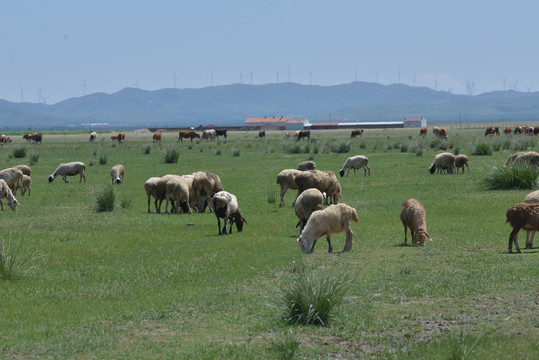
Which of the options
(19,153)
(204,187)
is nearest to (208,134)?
(19,153)

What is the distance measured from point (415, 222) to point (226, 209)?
195 inches

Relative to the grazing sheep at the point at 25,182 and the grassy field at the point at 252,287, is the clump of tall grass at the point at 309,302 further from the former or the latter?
the grazing sheep at the point at 25,182

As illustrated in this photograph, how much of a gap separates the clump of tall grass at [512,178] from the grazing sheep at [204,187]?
10.7 meters

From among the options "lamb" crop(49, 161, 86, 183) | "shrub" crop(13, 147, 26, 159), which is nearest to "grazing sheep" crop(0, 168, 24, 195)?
"lamb" crop(49, 161, 86, 183)

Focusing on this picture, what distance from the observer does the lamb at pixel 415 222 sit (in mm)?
16859

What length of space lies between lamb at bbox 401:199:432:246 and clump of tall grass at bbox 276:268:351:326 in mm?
6627

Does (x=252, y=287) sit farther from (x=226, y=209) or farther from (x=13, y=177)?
(x=13, y=177)

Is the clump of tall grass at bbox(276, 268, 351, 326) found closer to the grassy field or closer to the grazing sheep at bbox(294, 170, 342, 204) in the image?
the grassy field

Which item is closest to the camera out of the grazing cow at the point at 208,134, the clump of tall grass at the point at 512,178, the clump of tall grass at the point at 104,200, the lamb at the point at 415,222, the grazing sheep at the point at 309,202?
the lamb at the point at 415,222

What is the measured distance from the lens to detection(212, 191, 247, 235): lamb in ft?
62.5

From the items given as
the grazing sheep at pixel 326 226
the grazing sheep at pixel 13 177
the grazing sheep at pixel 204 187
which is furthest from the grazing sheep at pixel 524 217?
the grazing sheep at pixel 13 177

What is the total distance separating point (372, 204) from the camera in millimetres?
25266

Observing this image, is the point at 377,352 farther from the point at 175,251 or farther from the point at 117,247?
the point at 117,247

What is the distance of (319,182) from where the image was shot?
23203 mm
